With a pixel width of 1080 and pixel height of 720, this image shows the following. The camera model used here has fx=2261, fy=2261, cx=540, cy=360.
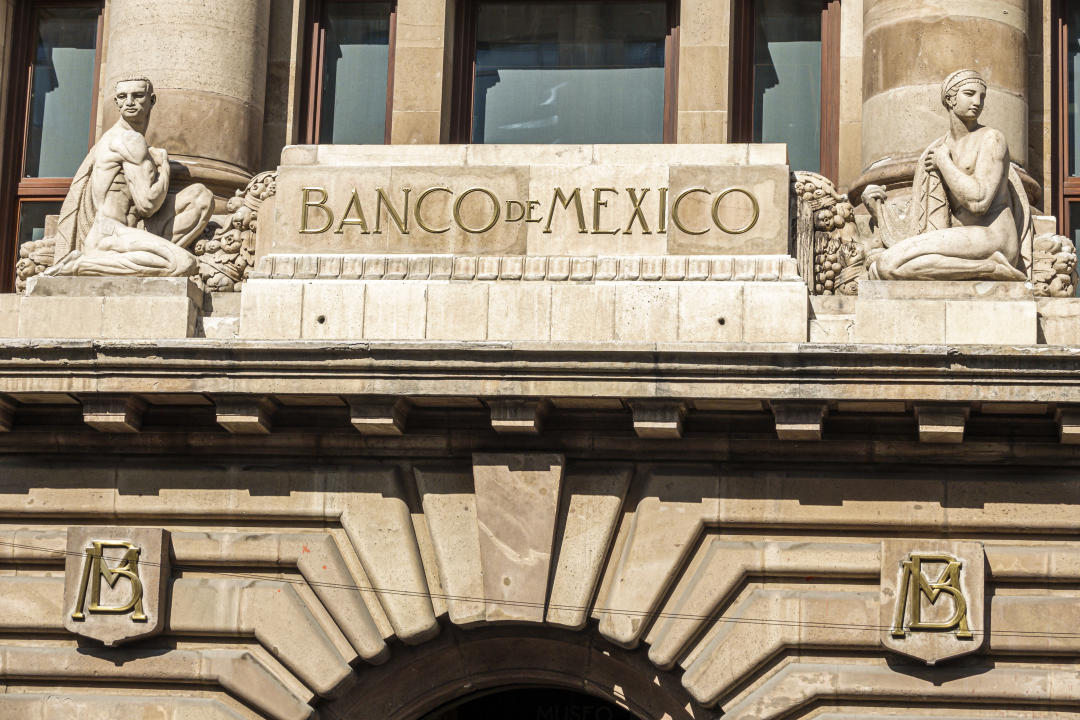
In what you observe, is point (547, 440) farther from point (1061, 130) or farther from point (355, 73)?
point (1061, 130)

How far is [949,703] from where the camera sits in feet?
59.1

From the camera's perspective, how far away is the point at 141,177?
20.0 m

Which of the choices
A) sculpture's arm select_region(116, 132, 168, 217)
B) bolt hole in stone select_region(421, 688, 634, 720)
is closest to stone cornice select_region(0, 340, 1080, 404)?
sculpture's arm select_region(116, 132, 168, 217)

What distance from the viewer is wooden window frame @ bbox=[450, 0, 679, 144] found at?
74.7 ft

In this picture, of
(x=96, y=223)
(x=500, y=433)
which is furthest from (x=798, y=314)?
(x=96, y=223)

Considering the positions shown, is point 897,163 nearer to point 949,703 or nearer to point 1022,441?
point 1022,441

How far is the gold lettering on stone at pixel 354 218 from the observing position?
1928 cm

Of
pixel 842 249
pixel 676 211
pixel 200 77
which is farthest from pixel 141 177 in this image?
pixel 842 249

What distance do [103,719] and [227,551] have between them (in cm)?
172

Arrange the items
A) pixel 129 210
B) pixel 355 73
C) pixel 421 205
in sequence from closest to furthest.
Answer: pixel 421 205
pixel 129 210
pixel 355 73

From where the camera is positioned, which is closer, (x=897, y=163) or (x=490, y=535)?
(x=490, y=535)

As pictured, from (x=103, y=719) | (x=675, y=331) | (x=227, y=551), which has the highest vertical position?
(x=675, y=331)

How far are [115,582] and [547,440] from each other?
3.83m

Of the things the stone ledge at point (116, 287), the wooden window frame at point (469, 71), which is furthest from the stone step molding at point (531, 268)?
the wooden window frame at point (469, 71)
